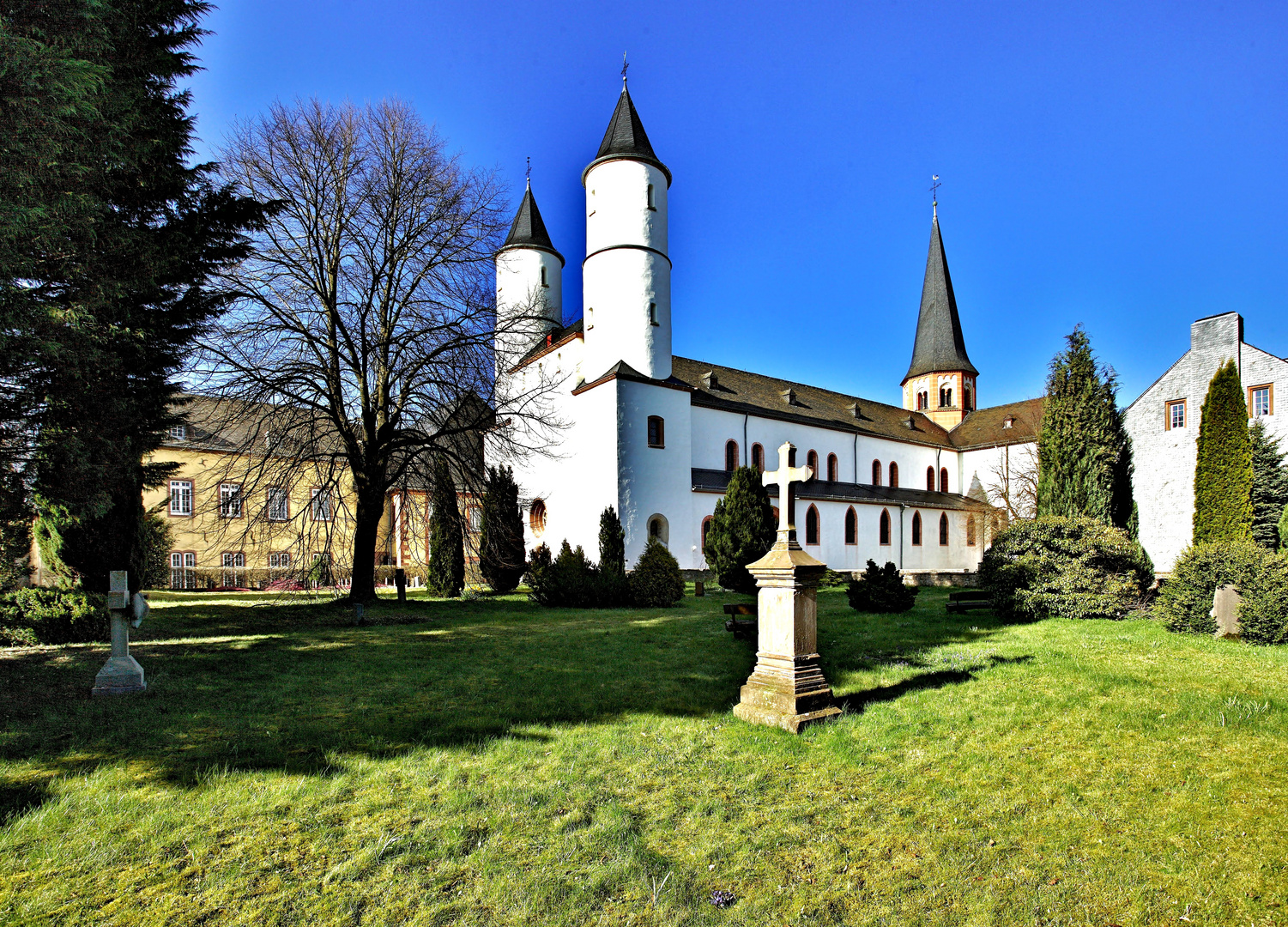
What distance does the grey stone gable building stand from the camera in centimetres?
2245

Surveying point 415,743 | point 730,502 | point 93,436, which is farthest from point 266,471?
point 730,502

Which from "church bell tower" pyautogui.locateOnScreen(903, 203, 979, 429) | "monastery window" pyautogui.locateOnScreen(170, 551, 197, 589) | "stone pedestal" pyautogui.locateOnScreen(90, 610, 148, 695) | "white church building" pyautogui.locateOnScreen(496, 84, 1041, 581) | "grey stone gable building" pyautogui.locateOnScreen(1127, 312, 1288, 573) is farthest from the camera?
"church bell tower" pyautogui.locateOnScreen(903, 203, 979, 429)

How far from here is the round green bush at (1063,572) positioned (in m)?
11.6

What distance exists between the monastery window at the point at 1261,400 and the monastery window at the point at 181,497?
1708 inches

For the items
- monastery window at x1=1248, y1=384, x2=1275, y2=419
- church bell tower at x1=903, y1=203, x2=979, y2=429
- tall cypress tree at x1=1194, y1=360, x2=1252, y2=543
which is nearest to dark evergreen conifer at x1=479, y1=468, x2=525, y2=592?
tall cypress tree at x1=1194, y1=360, x2=1252, y2=543

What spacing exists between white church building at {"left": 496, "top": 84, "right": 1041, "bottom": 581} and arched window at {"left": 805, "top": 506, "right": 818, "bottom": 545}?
6cm

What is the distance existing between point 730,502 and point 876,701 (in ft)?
48.0

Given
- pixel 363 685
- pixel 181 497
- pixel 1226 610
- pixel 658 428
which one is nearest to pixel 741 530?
pixel 658 428

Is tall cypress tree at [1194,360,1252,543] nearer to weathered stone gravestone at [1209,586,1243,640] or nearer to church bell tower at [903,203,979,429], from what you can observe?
weathered stone gravestone at [1209,586,1243,640]

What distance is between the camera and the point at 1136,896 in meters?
3.27

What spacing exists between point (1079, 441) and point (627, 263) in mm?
16686

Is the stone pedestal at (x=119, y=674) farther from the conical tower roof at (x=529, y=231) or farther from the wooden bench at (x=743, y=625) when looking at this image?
the conical tower roof at (x=529, y=231)

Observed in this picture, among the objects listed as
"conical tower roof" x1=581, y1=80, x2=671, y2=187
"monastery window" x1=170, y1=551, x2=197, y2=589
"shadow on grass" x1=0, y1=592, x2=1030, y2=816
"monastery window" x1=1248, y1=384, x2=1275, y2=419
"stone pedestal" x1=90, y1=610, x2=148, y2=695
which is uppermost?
"conical tower roof" x1=581, y1=80, x2=671, y2=187

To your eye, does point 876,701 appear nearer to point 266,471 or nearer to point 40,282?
point 40,282
